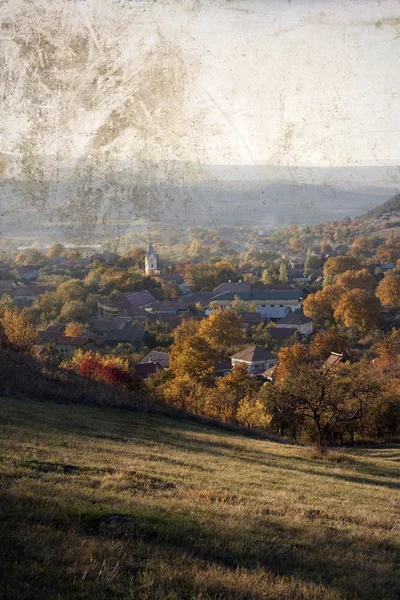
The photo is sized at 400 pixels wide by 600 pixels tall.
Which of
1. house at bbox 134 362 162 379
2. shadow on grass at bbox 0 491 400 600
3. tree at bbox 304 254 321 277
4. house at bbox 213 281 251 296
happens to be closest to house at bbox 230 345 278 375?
house at bbox 134 362 162 379

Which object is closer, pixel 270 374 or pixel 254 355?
pixel 270 374

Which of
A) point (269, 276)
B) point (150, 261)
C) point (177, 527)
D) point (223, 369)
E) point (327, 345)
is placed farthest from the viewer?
point (269, 276)

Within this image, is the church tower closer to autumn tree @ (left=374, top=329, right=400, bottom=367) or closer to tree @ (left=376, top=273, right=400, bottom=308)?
tree @ (left=376, top=273, right=400, bottom=308)

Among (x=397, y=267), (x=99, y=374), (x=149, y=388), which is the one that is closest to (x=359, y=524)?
(x=99, y=374)

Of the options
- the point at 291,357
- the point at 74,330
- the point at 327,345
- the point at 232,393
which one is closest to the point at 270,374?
the point at 291,357

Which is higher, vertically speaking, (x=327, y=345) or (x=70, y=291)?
(x=70, y=291)

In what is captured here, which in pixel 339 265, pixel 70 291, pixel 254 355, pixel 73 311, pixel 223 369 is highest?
pixel 339 265

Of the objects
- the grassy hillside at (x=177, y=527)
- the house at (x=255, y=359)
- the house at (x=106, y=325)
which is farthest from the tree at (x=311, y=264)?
the grassy hillside at (x=177, y=527)

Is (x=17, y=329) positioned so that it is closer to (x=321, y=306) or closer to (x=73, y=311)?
(x=73, y=311)
